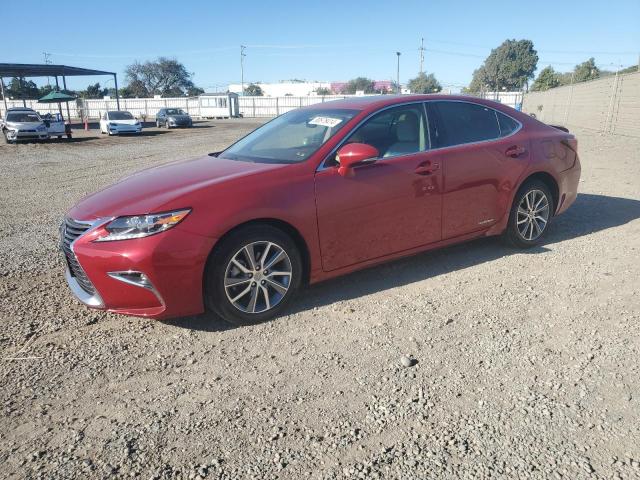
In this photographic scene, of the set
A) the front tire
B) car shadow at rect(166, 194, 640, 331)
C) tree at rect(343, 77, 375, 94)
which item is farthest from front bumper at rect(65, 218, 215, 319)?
tree at rect(343, 77, 375, 94)

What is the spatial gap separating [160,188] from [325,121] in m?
1.56

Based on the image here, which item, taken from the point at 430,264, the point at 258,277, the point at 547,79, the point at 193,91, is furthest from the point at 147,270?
the point at 193,91

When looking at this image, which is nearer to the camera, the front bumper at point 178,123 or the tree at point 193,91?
the front bumper at point 178,123

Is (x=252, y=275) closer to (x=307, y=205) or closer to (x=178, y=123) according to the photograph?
(x=307, y=205)

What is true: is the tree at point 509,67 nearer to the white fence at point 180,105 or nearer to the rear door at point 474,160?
the white fence at point 180,105

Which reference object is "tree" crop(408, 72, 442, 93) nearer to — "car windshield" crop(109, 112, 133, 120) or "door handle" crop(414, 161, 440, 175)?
"car windshield" crop(109, 112, 133, 120)

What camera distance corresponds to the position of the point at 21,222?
724cm

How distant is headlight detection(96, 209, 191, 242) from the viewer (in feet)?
11.1

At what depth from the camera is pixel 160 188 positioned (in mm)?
3746

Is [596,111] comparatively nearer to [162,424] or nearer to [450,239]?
[450,239]

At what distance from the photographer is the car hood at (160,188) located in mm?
3486

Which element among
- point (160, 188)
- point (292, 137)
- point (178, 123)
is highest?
point (292, 137)

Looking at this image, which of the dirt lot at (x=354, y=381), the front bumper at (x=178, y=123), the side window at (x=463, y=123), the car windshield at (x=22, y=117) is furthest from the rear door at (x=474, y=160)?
the front bumper at (x=178, y=123)

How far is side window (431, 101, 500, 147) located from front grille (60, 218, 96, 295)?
119 inches
